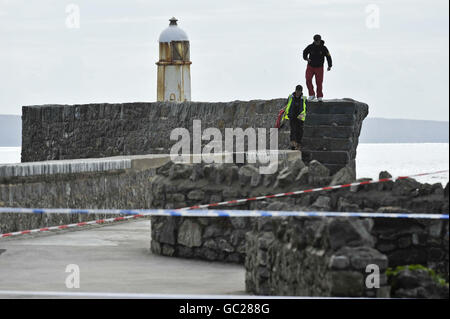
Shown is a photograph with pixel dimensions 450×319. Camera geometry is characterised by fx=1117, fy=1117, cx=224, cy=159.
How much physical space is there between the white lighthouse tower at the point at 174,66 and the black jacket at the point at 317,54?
19.3m

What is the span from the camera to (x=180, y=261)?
38.4ft

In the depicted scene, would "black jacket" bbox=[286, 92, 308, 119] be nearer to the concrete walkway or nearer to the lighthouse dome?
the concrete walkway

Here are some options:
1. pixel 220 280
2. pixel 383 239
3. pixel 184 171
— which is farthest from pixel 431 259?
pixel 184 171

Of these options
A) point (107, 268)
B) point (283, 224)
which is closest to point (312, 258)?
point (283, 224)

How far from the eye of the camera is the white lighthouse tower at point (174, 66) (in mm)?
38844

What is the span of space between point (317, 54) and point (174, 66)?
20255 mm

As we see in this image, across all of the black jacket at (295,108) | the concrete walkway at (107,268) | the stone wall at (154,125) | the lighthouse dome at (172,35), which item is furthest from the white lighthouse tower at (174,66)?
the concrete walkway at (107,268)

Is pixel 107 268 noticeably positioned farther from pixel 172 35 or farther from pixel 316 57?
pixel 172 35

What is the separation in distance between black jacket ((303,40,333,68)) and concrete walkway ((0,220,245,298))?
19.8 feet

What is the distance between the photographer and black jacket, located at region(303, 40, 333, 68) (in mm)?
19141

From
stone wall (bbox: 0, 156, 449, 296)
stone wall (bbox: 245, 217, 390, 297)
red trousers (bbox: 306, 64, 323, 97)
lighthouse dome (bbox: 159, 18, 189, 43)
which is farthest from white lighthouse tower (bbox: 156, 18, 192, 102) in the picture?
stone wall (bbox: 245, 217, 390, 297)

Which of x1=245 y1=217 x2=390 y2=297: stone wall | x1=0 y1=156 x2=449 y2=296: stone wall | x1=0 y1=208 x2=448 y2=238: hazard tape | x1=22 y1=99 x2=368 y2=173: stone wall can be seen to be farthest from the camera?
x1=22 y1=99 x2=368 y2=173: stone wall

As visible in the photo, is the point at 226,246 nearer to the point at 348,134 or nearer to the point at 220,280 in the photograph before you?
the point at 220,280

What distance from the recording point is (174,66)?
39125 mm
